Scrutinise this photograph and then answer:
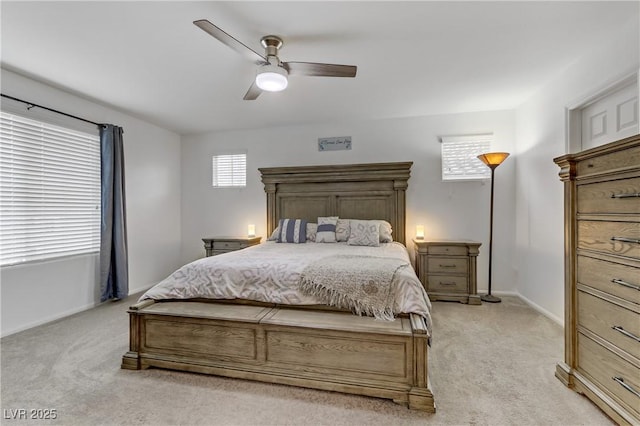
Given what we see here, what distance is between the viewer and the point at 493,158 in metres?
3.53

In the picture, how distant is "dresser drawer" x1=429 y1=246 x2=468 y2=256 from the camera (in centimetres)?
355

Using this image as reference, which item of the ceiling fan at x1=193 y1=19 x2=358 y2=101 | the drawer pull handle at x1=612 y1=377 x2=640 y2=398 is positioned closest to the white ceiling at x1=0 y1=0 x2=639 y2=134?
the ceiling fan at x1=193 y1=19 x2=358 y2=101

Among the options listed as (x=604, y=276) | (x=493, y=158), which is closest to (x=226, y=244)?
(x=493, y=158)

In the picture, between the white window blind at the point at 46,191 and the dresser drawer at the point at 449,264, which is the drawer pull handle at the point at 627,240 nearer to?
the dresser drawer at the point at 449,264

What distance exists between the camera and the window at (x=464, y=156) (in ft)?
12.9

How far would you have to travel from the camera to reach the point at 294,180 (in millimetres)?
4367

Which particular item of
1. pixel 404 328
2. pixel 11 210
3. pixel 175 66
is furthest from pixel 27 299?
pixel 404 328

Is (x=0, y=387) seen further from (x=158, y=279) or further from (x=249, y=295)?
(x=158, y=279)

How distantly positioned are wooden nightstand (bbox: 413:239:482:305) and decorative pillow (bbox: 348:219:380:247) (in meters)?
0.63

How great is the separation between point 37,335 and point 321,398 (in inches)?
112

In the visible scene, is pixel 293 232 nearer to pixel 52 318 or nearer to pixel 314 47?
pixel 314 47

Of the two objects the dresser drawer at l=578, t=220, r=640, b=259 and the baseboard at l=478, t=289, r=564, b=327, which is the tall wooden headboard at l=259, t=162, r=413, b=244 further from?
the dresser drawer at l=578, t=220, r=640, b=259

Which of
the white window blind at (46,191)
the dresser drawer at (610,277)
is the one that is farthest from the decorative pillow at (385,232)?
the white window blind at (46,191)

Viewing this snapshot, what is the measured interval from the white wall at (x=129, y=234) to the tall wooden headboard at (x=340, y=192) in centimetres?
172
